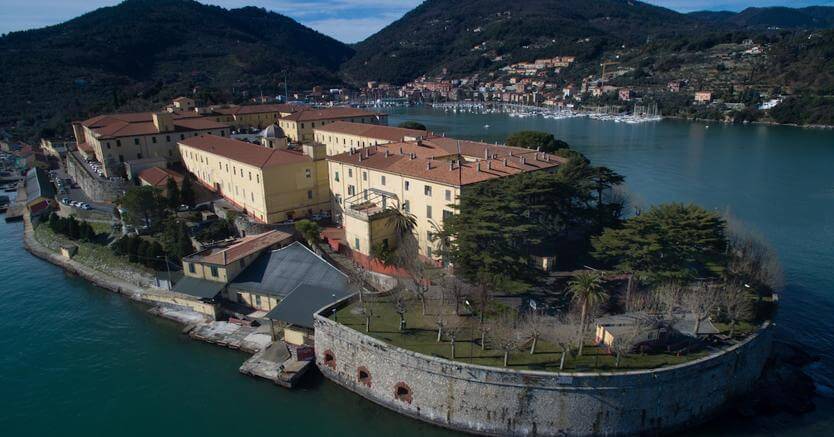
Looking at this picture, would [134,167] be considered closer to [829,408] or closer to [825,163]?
[829,408]

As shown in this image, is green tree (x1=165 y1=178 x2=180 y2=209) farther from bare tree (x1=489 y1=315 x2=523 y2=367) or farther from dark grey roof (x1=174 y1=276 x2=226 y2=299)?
bare tree (x1=489 y1=315 x2=523 y2=367)

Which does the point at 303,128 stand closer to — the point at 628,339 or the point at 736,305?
the point at 628,339

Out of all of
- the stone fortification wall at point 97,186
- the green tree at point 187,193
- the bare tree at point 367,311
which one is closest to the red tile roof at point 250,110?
the stone fortification wall at point 97,186

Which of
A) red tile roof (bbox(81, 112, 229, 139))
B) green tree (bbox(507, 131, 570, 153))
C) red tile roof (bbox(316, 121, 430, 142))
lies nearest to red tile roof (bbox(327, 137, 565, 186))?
red tile roof (bbox(316, 121, 430, 142))

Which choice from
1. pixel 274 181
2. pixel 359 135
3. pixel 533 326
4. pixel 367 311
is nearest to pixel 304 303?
pixel 367 311

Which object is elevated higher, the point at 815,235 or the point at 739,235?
the point at 739,235

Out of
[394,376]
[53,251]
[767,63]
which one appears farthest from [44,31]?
[767,63]
